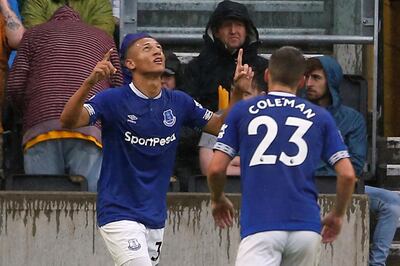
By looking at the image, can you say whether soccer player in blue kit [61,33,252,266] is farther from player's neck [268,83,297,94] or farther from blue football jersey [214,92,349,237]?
blue football jersey [214,92,349,237]

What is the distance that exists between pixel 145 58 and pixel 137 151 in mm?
641

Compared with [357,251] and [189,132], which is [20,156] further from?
[357,251]

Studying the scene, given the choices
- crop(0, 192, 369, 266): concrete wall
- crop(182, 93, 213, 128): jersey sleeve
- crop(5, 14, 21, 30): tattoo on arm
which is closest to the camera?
crop(182, 93, 213, 128): jersey sleeve

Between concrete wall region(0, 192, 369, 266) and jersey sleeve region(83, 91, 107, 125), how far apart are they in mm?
2013

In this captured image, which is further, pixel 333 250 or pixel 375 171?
pixel 375 171

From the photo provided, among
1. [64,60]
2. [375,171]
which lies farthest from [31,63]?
[375,171]

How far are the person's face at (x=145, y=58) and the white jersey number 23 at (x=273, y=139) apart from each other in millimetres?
1424

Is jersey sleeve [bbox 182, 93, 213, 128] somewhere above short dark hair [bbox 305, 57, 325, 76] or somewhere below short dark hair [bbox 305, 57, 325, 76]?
below

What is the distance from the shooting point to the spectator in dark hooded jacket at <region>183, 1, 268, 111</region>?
36.9 feet

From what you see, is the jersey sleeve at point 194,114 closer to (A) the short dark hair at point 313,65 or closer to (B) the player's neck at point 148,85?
(B) the player's neck at point 148,85

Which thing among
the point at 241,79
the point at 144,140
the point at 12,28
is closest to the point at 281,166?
the point at 241,79

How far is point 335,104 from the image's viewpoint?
11.2m

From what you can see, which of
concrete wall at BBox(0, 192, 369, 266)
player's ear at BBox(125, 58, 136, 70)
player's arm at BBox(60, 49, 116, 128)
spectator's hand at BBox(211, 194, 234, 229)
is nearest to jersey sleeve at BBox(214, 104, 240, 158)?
spectator's hand at BBox(211, 194, 234, 229)

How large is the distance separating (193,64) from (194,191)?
1.18 meters
